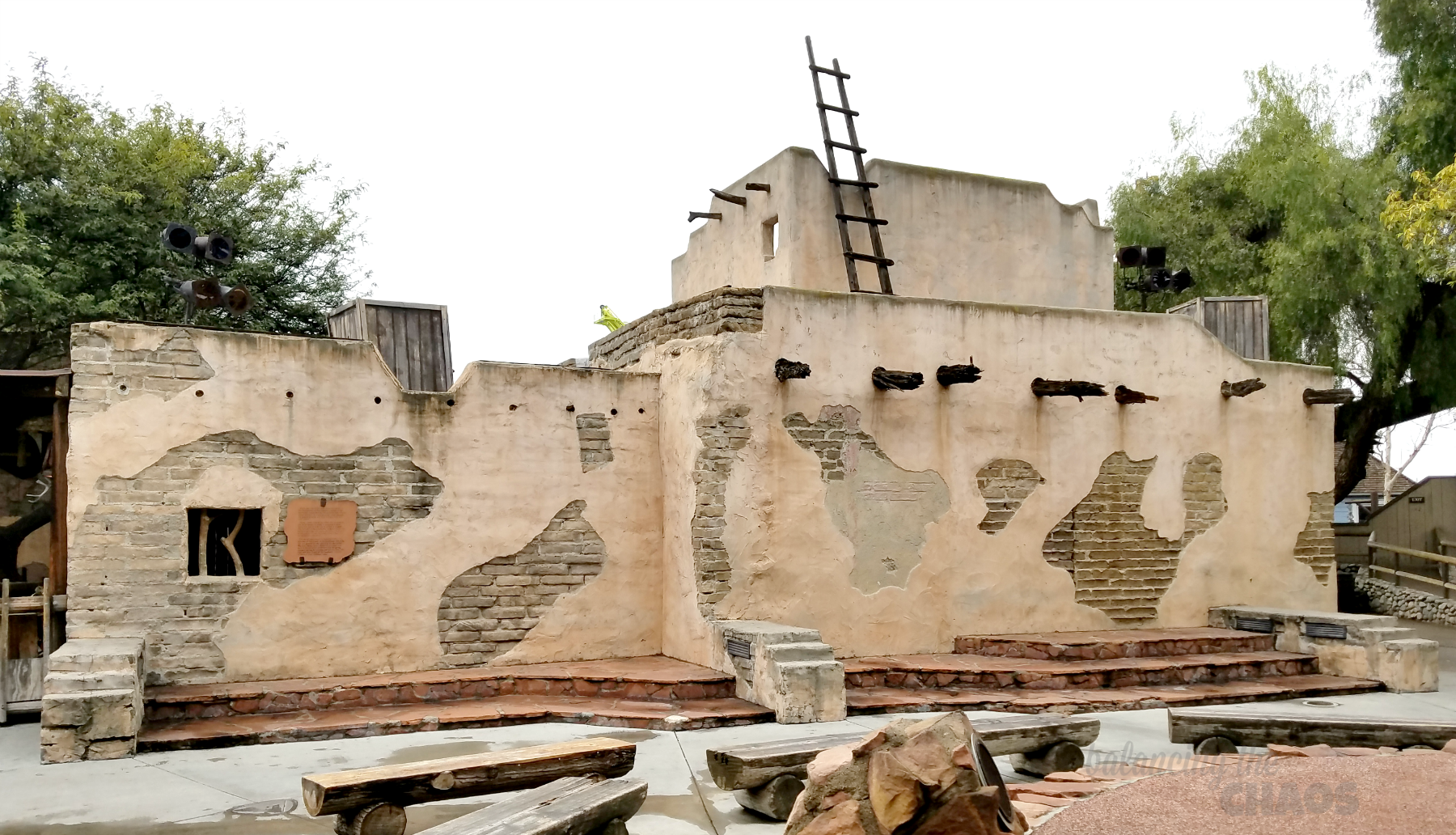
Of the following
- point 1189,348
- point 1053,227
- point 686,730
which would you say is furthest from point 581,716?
point 1053,227

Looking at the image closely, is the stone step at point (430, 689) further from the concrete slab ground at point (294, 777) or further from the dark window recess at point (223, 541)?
the dark window recess at point (223, 541)

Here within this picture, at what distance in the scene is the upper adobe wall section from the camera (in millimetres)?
12297

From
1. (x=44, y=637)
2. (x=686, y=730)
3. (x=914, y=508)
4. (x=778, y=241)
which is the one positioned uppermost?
(x=778, y=241)

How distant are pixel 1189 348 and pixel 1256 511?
1851 mm

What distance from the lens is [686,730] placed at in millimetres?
8109

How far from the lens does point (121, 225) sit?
17812 millimetres

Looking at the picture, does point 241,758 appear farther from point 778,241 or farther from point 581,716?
point 778,241

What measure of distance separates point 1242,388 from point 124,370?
33.5 feet

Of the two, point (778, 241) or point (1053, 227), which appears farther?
point (1053, 227)

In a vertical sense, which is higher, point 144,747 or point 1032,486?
point 1032,486

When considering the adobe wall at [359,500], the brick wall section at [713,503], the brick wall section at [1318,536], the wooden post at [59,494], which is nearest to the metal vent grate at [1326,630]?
the brick wall section at [1318,536]

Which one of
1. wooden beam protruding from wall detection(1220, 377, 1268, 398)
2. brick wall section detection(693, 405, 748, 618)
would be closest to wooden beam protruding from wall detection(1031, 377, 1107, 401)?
wooden beam protruding from wall detection(1220, 377, 1268, 398)

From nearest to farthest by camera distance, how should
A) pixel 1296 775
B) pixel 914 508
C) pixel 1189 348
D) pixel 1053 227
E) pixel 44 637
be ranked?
pixel 1296 775 → pixel 44 637 → pixel 914 508 → pixel 1189 348 → pixel 1053 227

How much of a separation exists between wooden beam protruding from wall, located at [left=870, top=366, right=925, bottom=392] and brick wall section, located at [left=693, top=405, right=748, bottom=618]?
135 cm
